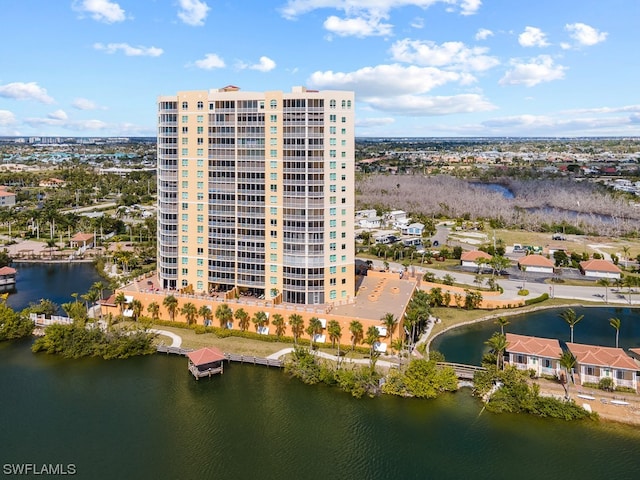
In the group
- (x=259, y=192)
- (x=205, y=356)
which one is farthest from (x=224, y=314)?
(x=259, y=192)

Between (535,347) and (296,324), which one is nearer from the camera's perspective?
(535,347)

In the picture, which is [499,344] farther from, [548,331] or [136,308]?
[136,308]

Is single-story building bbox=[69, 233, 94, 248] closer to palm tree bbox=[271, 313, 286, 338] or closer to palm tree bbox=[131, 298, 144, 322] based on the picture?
palm tree bbox=[131, 298, 144, 322]

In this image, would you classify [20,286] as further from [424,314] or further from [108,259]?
[424,314]

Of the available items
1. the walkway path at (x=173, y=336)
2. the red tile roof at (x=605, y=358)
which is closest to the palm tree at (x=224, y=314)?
the walkway path at (x=173, y=336)

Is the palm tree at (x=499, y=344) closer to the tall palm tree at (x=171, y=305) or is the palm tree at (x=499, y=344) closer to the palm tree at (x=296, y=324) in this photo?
the palm tree at (x=296, y=324)

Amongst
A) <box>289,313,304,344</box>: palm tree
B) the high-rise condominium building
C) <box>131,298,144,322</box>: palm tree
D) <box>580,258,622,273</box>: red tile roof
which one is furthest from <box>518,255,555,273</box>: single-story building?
<box>131,298,144,322</box>: palm tree

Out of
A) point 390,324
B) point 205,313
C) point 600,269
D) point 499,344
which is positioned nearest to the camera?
point 499,344
